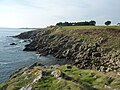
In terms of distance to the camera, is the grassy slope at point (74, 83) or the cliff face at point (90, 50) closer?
the grassy slope at point (74, 83)

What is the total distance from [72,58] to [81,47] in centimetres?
644

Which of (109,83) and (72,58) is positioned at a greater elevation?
(109,83)

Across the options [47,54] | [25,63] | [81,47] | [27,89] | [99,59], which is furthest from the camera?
[47,54]

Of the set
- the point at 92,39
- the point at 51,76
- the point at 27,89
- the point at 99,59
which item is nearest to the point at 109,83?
the point at 51,76

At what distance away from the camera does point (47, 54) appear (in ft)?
274

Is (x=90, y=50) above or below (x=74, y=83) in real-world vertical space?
below

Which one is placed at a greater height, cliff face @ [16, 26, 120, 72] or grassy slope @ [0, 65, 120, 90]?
grassy slope @ [0, 65, 120, 90]

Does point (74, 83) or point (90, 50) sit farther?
point (90, 50)

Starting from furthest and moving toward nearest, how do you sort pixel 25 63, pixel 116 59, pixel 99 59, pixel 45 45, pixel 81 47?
pixel 45 45
pixel 81 47
pixel 25 63
pixel 99 59
pixel 116 59

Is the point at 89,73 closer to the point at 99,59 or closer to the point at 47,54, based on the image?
the point at 99,59

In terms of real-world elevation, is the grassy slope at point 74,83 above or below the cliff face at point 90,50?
above

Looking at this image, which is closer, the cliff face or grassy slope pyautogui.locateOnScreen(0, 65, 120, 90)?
grassy slope pyautogui.locateOnScreen(0, 65, 120, 90)

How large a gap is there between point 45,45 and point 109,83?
7202 centimetres

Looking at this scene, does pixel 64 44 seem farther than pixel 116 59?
Yes
